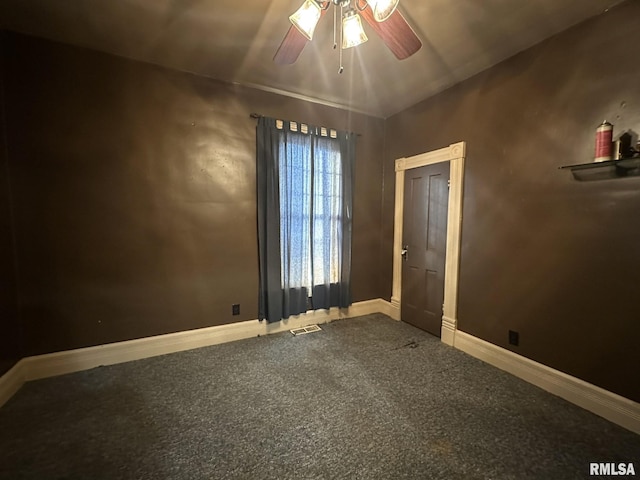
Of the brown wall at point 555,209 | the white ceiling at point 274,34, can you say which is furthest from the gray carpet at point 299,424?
the white ceiling at point 274,34

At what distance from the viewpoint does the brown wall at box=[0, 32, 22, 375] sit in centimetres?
200

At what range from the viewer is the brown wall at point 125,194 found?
217 centimetres

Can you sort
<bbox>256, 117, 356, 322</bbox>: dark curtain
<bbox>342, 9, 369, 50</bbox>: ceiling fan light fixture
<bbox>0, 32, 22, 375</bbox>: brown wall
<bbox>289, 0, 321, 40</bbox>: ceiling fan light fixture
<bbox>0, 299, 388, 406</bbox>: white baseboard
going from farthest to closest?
1. <bbox>256, 117, 356, 322</bbox>: dark curtain
2. <bbox>0, 299, 388, 406</bbox>: white baseboard
3. <bbox>0, 32, 22, 375</bbox>: brown wall
4. <bbox>342, 9, 369, 50</bbox>: ceiling fan light fixture
5. <bbox>289, 0, 321, 40</bbox>: ceiling fan light fixture

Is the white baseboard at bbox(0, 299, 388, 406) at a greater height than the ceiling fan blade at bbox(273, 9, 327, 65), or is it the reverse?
the ceiling fan blade at bbox(273, 9, 327, 65)

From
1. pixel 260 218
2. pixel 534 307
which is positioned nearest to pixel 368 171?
pixel 260 218

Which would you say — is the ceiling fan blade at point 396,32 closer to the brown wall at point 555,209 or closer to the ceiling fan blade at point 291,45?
the ceiling fan blade at point 291,45

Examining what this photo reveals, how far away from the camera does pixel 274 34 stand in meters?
2.11

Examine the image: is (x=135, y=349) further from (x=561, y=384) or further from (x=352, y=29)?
(x=561, y=384)

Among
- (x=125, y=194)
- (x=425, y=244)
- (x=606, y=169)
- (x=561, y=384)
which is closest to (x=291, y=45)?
(x=125, y=194)

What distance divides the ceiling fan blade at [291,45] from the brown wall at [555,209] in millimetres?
1789

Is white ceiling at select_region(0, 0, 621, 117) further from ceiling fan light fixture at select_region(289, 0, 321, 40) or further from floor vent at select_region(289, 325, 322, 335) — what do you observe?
floor vent at select_region(289, 325, 322, 335)

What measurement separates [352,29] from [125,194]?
7.60 feet

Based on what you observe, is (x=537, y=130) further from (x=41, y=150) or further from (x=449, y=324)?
(x=41, y=150)

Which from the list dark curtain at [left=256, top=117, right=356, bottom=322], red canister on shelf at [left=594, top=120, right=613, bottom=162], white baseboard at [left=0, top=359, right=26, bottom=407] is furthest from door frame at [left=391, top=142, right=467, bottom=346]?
white baseboard at [left=0, top=359, right=26, bottom=407]
